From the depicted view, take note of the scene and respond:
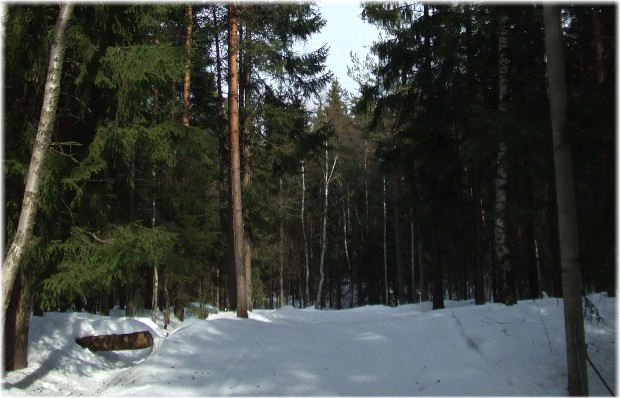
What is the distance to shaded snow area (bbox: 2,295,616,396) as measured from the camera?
8.15m

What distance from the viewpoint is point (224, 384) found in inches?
339

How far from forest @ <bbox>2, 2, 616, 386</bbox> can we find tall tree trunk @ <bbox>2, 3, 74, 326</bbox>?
8.8 inches

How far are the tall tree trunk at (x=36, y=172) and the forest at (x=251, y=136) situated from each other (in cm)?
22

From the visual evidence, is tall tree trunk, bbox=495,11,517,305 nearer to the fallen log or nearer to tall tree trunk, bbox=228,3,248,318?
tall tree trunk, bbox=228,3,248,318

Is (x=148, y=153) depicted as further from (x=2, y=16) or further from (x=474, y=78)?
(x=474, y=78)

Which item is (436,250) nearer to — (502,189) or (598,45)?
(502,189)

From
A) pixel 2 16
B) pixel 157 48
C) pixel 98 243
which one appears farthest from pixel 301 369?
pixel 2 16

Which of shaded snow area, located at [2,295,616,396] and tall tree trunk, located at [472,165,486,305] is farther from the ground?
tall tree trunk, located at [472,165,486,305]

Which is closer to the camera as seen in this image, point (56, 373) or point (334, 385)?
point (334, 385)

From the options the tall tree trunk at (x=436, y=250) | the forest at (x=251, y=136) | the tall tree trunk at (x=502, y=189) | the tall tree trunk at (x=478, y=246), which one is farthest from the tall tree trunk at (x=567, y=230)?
the tall tree trunk at (x=436, y=250)

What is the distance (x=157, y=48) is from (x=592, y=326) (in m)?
8.91

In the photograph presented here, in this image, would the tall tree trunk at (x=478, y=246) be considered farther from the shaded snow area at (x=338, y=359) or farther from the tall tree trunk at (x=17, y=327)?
the tall tree trunk at (x=17, y=327)

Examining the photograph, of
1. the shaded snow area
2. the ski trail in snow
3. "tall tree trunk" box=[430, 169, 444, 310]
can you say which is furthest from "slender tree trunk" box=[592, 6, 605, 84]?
"tall tree trunk" box=[430, 169, 444, 310]

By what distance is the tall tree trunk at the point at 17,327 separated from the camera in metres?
9.90
